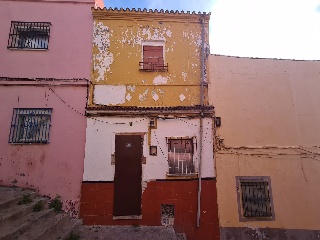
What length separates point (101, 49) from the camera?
932 cm

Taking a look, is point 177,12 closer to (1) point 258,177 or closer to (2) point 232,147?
(2) point 232,147

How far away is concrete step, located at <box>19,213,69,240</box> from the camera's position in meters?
5.32

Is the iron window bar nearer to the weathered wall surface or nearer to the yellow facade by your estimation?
the yellow facade

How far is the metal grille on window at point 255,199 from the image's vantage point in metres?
8.40

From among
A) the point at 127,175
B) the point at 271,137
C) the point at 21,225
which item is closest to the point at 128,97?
the point at 127,175

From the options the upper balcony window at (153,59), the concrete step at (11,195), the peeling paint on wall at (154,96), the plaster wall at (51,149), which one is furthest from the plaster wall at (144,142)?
the upper balcony window at (153,59)

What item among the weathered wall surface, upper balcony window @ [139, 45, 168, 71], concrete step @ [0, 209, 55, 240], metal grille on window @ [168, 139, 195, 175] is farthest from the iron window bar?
concrete step @ [0, 209, 55, 240]

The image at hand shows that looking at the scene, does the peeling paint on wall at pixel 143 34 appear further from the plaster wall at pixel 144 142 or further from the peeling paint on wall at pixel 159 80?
the plaster wall at pixel 144 142

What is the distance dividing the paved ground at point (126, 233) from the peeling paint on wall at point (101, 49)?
16.4ft

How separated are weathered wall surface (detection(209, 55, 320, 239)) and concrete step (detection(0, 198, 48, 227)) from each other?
5.69 metres

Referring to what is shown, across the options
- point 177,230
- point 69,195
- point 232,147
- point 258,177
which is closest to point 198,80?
point 232,147

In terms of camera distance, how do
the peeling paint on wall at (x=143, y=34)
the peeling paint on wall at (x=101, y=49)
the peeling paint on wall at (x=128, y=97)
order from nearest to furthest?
the peeling paint on wall at (x=128, y=97), the peeling paint on wall at (x=101, y=49), the peeling paint on wall at (x=143, y=34)

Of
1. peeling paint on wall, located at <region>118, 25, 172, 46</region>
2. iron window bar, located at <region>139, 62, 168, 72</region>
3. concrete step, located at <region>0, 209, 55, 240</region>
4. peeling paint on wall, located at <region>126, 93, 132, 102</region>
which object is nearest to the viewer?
concrete step, located at <region>0, 209, 55, 240</region>

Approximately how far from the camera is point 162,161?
849 cm
